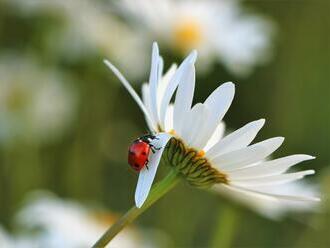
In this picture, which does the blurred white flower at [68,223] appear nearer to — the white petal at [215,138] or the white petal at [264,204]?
the white petal at [264,204]

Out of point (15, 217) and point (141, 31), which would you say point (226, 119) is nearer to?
point (141, 31)

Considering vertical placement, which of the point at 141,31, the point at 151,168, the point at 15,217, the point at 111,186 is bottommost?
the point at 111,186

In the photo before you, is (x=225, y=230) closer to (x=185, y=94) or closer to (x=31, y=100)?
(x=185, y=94)

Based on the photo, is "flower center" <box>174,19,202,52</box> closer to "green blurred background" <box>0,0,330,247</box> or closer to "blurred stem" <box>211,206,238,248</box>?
"green blurred background" <box>0,0,330,247</box>

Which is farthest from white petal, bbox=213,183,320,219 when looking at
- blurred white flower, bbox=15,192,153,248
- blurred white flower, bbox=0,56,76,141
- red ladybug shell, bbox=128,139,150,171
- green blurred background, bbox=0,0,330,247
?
blurred white flower, bbox=0,56,76,141

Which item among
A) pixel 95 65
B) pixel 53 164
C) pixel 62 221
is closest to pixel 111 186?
pixel 53 164

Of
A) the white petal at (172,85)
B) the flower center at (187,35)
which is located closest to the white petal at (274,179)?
the white petal at (172,85)
